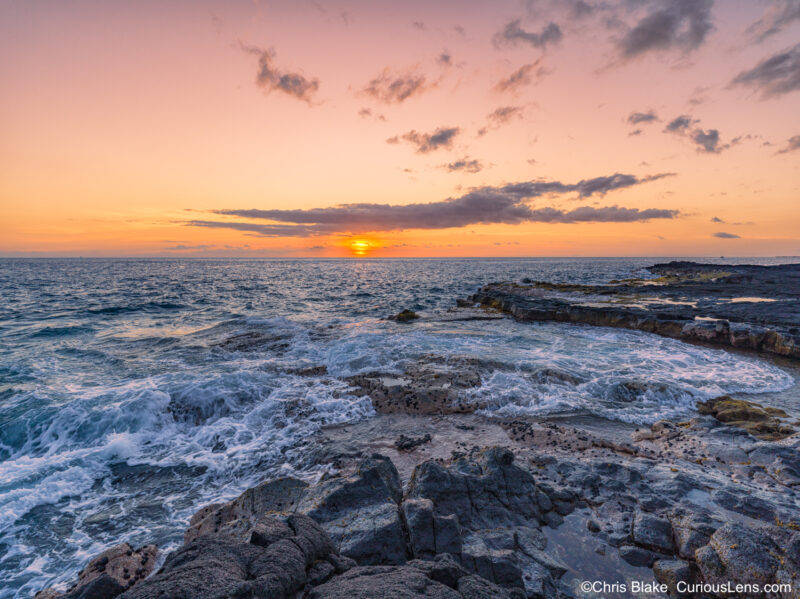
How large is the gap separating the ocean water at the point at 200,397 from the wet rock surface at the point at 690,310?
6.82 ft

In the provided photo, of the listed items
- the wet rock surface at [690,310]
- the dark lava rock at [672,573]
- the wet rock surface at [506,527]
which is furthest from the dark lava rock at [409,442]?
the wet rock surface at [690,310]

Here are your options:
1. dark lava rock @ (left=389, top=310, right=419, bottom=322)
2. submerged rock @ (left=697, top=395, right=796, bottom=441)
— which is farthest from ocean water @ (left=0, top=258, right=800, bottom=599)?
dark lava rock @ (left=389, top=310, right=419, bottom=322)

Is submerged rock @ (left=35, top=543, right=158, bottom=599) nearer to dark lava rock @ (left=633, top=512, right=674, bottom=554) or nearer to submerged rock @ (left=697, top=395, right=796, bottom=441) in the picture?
dark lava rock @ (left=633, top=512, right=674, bottom=554)

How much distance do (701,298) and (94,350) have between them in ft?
189

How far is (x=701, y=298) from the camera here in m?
40.4

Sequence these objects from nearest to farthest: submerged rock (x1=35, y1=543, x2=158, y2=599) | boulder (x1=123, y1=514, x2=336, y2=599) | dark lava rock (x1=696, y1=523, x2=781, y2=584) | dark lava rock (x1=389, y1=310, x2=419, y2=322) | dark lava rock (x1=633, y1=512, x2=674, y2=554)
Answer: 1. boulder (x1=123, y1=514, x2=336, y2=599)
2. dark lava rock (x1=696, y1=523, x2=781, y2=584)
3. submerged rock (x1=35, y1=543, x2=158, y2=599)
4. dark lava rock (x1=633, y1=512, x2=674, y2=554)
5. dark lava rock (x1=389, y1=310, x2=419, y2=322)

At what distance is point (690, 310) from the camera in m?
31.2

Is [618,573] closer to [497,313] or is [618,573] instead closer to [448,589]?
[448,589]

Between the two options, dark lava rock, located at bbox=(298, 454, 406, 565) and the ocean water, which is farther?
the ocean water

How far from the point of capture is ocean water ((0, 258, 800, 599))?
8.31m

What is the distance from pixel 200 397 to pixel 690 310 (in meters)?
38.5

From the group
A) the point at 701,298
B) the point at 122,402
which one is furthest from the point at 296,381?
the point at 701,298

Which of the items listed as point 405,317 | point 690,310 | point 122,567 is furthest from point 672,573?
point 690,310

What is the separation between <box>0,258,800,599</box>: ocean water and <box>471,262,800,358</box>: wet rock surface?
81.9 inches
